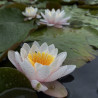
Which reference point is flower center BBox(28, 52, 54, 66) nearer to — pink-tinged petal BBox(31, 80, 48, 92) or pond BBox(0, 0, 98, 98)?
pond BBox(0, 0, 98, 98)

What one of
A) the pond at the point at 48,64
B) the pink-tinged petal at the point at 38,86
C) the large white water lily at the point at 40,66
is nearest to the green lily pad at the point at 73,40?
the pond at the point at 48,64

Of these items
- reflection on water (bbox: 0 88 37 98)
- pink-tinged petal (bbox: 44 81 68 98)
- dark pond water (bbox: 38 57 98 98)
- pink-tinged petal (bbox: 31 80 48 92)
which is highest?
pink-tinged petal (bbox: 31 80 48 92)

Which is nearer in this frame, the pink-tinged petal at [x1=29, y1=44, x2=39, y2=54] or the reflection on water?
the reflection on water

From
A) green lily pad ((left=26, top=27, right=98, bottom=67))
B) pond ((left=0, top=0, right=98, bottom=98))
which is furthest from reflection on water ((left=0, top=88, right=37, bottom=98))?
green lily pad ((left=26, top=27, right=98, bottom=67))

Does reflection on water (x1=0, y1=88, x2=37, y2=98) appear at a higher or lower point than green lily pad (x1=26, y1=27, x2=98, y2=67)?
higher

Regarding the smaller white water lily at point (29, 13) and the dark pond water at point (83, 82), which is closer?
the dark pond water at point (83, 82)

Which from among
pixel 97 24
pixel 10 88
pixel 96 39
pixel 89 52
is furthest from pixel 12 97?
pixel 97 24

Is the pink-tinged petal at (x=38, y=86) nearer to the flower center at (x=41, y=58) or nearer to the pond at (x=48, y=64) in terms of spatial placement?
the pond at (x=48, y=64)
